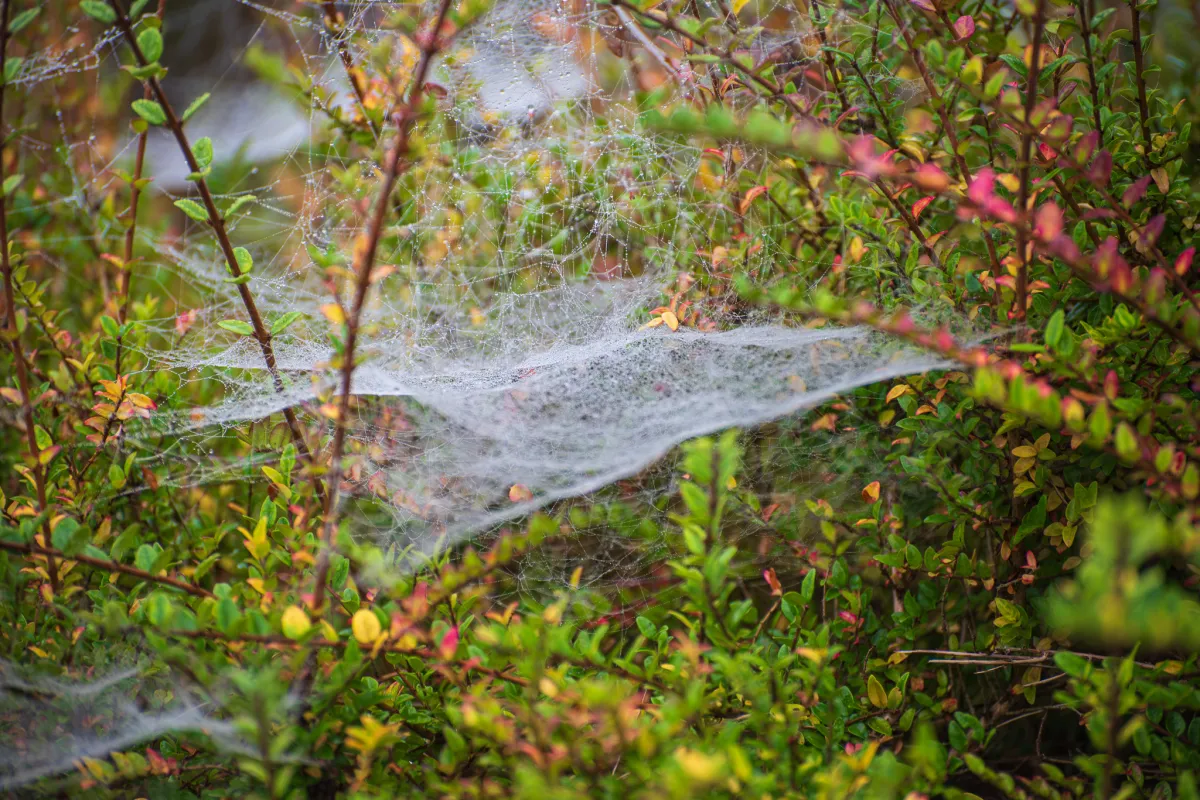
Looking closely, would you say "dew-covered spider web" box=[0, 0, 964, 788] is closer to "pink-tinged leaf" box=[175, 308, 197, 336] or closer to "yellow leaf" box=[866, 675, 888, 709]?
"pink-tinged leaf" box=[175, 308, 197, 336]

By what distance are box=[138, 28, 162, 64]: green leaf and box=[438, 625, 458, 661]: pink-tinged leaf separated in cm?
92

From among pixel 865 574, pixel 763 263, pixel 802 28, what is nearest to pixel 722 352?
pixel 763 263

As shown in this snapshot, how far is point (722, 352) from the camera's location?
1.78m

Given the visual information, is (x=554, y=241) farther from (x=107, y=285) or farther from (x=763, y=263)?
(x=107, y=285)

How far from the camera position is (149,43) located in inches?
43.2

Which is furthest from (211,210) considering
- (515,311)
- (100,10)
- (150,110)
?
(515,311)

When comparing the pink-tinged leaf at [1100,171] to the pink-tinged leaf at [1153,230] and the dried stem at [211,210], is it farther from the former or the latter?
the dried stem at [211,210]

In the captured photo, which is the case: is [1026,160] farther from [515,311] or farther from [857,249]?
[515,311]

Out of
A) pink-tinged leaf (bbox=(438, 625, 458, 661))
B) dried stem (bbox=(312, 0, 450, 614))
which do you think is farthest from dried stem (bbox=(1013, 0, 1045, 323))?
pink-tinged leaf (bbox=(438, 625, 458, 661))

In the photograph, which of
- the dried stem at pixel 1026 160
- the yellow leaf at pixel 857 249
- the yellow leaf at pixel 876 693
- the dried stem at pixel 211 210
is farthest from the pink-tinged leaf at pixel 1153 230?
the dried stem at pixel 211 210

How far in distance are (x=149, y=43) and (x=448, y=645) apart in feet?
3.11

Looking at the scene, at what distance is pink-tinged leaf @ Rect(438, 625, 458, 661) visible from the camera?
954 millimetres

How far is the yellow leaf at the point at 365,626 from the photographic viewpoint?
0.97 meters

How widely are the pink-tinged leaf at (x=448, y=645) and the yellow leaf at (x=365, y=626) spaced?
0.28ft
